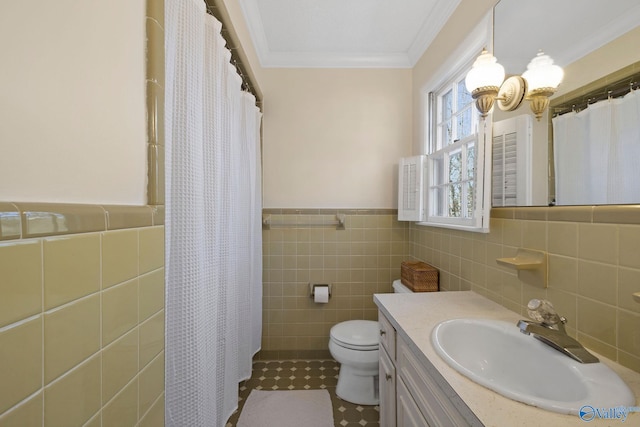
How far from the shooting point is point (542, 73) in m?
0.98

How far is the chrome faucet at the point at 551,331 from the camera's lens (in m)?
0.74

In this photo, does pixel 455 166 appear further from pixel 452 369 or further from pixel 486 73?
pixel 452 369

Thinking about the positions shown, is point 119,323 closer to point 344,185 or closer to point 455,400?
point 455,400

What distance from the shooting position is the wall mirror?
0.75m

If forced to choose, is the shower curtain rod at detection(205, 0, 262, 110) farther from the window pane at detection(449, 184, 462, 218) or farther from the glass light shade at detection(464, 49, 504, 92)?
the window pane at detection(449, 184, 462, 218)

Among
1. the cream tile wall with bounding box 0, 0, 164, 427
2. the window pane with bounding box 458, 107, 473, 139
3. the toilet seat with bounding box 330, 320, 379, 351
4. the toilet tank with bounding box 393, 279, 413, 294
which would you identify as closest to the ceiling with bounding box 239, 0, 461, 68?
the window pane with bounding box 458, 107, 473, 139

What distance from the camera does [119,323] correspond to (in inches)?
22.8

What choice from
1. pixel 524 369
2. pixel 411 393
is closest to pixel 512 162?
pixel 524 369

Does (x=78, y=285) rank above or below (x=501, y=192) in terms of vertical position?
below

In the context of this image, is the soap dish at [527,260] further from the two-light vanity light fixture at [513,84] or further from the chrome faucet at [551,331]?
the two-light vanity light fixture at [513,84]

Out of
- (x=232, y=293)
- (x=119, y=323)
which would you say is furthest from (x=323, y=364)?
(x=119, y=323)

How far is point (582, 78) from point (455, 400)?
1.08 metres

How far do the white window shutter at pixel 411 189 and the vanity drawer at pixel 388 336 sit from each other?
92cm

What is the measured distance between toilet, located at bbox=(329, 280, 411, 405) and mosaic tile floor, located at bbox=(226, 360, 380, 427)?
0.06 metres
